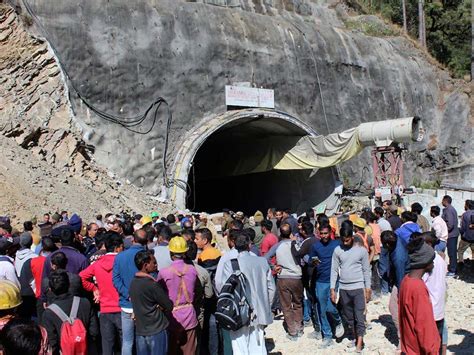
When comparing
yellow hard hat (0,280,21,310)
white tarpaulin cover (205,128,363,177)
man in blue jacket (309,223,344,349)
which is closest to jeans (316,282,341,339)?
man in blue jacket (309,223,344,349)

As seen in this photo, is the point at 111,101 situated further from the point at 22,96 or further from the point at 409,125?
the point at 409,125

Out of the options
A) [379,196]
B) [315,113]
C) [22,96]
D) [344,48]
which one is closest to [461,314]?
[379,196]

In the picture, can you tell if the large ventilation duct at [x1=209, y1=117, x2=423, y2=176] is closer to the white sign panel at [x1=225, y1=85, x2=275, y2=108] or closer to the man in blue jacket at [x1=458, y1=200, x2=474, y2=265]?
the white sign panel at [x1=225, y1=85, x2=275, y2=108]

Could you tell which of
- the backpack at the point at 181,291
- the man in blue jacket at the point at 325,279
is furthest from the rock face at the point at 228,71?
the backpack at the point at 181,291

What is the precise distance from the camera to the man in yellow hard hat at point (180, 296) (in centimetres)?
557

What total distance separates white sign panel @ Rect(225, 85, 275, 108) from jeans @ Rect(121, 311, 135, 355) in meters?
13.9

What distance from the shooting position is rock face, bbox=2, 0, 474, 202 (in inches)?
646

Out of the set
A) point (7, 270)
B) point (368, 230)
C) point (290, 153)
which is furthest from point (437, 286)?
point (290, 153)

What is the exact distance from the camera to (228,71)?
19.3 metres

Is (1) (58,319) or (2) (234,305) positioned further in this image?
(2) (234,305)

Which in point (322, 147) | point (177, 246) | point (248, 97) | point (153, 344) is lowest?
point (153, 344)

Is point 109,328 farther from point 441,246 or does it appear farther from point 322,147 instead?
point 322,147

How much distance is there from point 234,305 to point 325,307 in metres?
2.34

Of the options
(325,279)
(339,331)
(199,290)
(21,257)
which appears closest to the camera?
(199,290)
